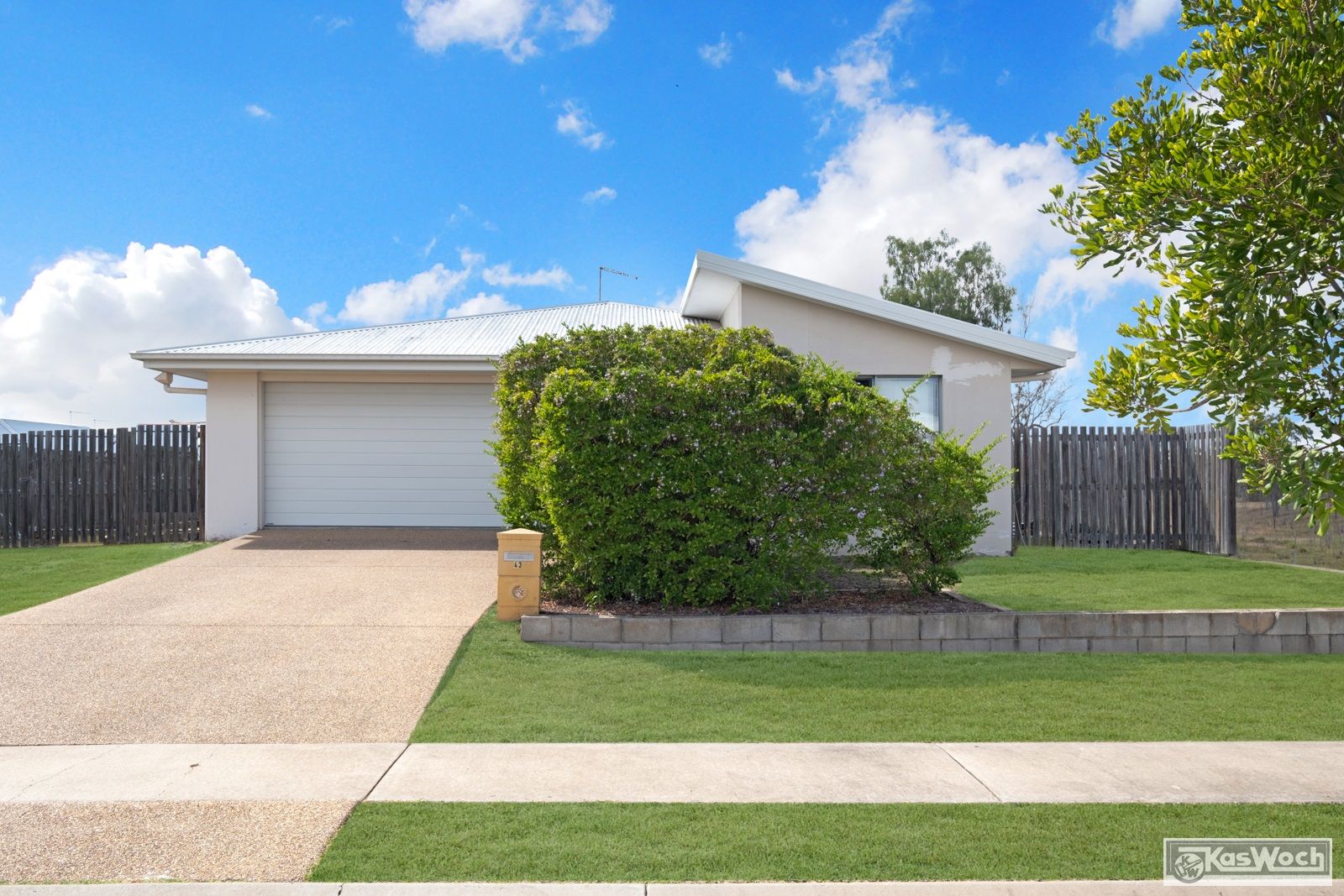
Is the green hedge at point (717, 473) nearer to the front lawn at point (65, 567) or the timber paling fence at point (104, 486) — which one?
the front lawn at point (65, 567)

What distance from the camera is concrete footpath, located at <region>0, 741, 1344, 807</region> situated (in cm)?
486

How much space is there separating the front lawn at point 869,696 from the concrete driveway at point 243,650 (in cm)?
59

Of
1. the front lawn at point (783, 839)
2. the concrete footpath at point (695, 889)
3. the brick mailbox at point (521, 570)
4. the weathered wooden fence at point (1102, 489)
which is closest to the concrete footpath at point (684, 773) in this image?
the front lawn at point (783, 839)

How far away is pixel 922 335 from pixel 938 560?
18.6 feet

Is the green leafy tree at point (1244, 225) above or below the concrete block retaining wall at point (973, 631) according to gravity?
above

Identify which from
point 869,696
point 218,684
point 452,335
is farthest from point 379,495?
point 869,696

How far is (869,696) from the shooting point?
6.76m

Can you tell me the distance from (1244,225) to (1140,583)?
6591mm

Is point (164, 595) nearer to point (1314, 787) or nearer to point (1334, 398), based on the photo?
point (1314, 787)

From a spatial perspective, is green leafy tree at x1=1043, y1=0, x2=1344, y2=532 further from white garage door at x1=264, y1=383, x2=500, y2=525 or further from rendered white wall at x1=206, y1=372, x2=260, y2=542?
rendered white wall at x1=206, y1=372, x2=260, y2=542

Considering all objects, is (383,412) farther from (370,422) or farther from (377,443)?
(377,443)

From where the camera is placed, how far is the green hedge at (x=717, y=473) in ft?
28.1

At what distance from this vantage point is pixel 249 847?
14.0 ft

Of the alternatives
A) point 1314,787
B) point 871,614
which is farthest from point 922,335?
point 1314,787
